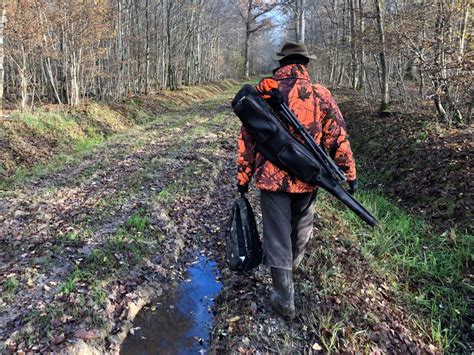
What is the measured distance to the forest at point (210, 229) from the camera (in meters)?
4.04

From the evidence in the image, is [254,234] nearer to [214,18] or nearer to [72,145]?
[72,145]

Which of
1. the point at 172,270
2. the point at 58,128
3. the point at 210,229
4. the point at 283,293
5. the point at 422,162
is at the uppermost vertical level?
the point at 58,128

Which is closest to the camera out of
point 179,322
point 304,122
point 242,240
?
point 304,122

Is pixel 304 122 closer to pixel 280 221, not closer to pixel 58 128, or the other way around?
pixel 280 221

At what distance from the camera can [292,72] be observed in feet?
12.3

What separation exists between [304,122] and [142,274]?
305 cm

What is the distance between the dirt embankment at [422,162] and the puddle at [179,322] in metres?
3.94

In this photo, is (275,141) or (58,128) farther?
(58,128)

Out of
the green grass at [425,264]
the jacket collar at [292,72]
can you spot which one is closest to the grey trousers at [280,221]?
the jacket collar at [292,72]

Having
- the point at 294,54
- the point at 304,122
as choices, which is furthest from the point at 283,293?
the point at 294,54

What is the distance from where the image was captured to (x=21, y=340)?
372 cm

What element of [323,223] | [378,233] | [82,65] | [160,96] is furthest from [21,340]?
[160,96]

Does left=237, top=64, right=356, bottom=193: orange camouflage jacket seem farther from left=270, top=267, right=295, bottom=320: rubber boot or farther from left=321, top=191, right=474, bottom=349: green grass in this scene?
left=321, top=191, right=474, bottom=349: green grass

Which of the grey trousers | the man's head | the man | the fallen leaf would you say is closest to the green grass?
the man
